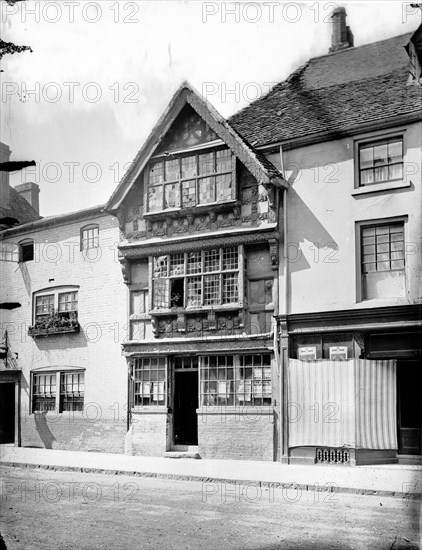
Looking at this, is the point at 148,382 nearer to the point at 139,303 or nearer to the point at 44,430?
the point at 139,303

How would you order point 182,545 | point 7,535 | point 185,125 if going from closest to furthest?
point 182,545 → point 7,535 → point 185,125

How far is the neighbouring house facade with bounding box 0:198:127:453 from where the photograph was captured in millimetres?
5777

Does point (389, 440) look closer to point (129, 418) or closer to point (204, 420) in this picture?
point (204, 420)

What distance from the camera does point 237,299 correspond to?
5910 mm

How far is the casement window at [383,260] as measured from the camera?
17.0ft

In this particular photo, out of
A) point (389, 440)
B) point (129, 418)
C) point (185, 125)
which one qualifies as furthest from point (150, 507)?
point (185, 125)

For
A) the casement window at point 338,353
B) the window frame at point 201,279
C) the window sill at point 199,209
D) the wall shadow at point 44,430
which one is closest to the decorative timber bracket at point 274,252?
the window frame at point 201,279

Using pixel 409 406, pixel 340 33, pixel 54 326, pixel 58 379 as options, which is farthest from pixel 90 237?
pixel 409 406

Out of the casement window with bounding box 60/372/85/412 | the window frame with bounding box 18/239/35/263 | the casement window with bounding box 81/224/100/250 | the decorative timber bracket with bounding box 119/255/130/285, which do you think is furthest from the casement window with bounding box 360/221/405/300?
the window frame with bounding box 18/239/35/263

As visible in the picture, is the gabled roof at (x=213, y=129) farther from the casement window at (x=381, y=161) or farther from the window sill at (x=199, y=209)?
the casement window at (x=381, y=161)

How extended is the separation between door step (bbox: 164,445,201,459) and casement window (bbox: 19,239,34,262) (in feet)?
6.17

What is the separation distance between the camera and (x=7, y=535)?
4.99m

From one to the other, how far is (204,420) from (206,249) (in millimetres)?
1357

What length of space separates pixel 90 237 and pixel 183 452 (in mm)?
1853
